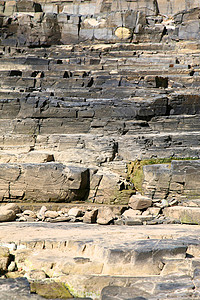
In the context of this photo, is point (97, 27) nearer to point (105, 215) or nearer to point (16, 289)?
point (105, 215)

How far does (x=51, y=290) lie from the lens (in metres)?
4.48

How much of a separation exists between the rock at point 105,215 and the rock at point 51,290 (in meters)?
3.08

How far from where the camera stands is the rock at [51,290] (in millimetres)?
4395

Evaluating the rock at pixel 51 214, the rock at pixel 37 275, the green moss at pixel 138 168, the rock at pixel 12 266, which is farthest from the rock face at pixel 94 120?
the rock at pixel 37 275

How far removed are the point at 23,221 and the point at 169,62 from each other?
44.5 feet

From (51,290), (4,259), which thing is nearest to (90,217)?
(4,259)

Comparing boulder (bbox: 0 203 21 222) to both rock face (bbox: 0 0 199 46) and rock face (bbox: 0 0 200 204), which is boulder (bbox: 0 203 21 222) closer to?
rock face (bbox: 0 0 200 204)

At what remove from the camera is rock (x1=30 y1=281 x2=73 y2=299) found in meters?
4.39

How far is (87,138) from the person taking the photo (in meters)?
10.1

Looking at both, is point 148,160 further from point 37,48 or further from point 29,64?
point 37,48

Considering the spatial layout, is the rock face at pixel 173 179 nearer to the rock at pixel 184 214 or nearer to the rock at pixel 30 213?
the rock at pixel 184 214

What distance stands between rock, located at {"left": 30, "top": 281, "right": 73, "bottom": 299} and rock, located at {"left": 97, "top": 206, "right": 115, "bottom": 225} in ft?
10.1

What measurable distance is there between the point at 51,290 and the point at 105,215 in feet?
11.7

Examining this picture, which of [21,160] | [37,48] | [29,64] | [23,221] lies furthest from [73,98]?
[37,48]
